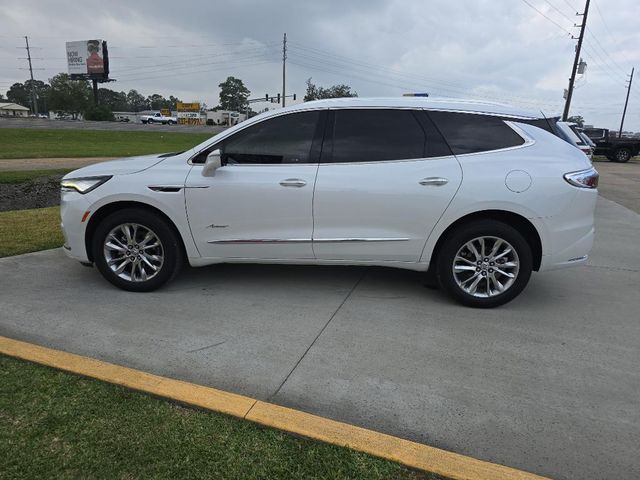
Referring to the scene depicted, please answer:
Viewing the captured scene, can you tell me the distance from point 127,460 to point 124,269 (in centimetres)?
249

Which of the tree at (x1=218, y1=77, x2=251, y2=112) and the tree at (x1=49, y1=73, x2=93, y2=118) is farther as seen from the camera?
the tree at (x1=218, y1=77, x2=251, y2=112)

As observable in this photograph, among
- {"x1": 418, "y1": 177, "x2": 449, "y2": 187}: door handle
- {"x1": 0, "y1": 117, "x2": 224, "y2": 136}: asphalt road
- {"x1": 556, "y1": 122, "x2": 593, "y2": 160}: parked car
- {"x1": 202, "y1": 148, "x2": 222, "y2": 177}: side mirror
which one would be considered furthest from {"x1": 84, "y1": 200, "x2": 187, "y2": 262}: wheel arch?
{"x1": 0, "y1": 117, "x2": 224, "y2": 136}: asphalt road

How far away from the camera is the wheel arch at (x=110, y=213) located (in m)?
4.43

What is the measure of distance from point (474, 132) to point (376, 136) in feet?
2.80

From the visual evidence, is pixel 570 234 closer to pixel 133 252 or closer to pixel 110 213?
pixel 133 252

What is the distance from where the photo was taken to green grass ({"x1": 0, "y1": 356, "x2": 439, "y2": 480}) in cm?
230

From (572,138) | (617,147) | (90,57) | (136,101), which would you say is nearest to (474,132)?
(572,138)

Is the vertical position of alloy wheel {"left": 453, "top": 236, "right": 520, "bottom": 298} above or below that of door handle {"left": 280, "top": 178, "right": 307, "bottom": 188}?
below

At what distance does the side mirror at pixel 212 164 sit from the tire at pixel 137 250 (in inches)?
24.1

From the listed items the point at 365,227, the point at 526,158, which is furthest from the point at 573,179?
the point at 365,227

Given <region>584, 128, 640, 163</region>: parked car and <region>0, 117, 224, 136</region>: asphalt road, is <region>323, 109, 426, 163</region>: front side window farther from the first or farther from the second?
<region>0, 117, 224, 136</region>: asphalt road

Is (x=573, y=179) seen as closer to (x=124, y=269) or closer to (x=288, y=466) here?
(x=288, y=466)

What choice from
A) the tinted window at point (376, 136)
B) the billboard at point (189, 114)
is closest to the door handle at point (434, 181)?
the tinted window at point (376, 136)

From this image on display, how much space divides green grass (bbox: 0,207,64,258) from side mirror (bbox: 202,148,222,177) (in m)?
2.97
